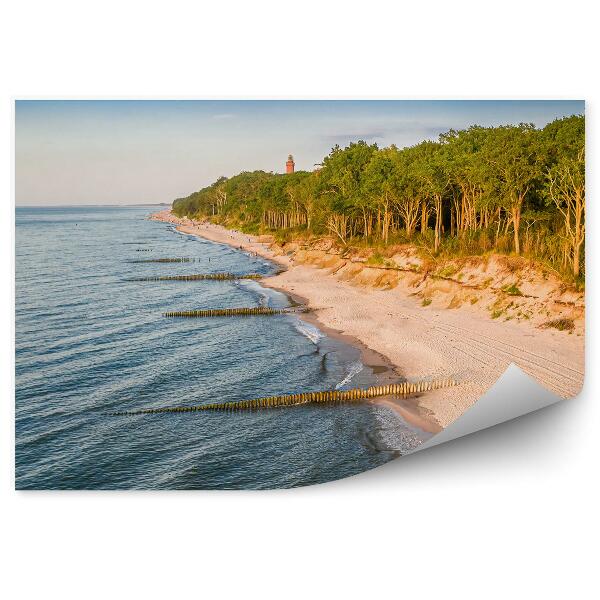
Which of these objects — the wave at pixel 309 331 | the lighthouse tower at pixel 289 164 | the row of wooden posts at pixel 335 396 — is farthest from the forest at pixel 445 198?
the wave at pixel 309 331

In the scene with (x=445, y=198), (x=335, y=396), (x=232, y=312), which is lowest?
(x=335, y=396)

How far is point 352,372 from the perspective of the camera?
56.7 feet

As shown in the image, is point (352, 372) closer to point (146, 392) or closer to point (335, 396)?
point (335, 396)

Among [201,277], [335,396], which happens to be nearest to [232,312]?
[201,277]

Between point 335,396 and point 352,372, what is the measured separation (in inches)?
85.7

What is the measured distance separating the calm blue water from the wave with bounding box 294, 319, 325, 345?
1309 mm

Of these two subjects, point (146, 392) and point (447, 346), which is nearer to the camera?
point (146, 392)

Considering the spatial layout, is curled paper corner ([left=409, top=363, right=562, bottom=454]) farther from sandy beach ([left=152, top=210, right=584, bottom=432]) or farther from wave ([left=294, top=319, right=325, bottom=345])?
wave ([left=294, top=319, right=325, bottom=345])

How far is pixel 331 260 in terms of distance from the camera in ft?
85.4

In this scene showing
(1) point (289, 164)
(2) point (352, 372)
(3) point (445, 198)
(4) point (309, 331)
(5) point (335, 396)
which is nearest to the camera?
(1) point (289, 164)

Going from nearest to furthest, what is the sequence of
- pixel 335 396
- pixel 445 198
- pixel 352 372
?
1. pixel 335 396
2. pixel 352 372
3. pixel 445 198

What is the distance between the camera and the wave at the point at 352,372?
16.3 meters

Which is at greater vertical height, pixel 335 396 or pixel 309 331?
pixel 309 331
